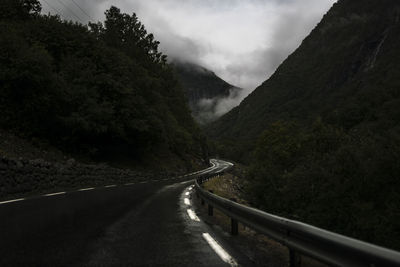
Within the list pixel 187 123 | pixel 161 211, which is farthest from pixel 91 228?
pixel 187 123

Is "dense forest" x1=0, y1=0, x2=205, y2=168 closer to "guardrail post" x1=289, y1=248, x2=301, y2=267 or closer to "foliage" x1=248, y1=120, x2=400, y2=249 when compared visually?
"foliage" x1=248, y1=120, x2=400, y2=249

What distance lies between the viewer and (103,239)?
219 inches

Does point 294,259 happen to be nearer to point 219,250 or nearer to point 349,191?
point 219,250

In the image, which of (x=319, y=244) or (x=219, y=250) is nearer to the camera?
(x=319, y=244)

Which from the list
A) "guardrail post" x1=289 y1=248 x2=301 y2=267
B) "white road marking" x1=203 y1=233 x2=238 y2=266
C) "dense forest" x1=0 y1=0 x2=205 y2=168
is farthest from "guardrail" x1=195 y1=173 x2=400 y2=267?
"dense forest" x1=0 y1=0 x2=205 y2=168

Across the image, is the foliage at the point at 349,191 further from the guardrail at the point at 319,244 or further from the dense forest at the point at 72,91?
the guardrail at the point at 319,244

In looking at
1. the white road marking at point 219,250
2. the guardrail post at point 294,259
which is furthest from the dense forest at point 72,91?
the guardrail post at point 294,259

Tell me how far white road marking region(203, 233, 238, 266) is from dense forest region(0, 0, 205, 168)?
58.2 feet

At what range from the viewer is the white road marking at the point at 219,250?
441 cm

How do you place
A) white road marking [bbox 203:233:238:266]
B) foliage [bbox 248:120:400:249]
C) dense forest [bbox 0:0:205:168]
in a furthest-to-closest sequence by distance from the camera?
1. foliage [bbox 248:120:400:249]
2. dense forest [bbox 0:0:205:168]
3. white road marking [bbox 203:233:238:266]

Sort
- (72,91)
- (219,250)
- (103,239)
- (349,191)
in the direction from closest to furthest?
(219,250) → (103,239) → (72,91) → (349,191)

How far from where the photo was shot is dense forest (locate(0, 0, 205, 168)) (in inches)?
813

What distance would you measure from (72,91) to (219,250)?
70.9 feet

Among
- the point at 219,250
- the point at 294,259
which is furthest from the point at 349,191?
the point at 294,259
